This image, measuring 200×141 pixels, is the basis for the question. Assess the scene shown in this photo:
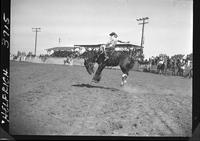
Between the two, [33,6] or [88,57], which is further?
[88,57]

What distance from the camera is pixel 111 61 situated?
3.96 metres

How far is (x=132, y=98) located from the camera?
3896 mm

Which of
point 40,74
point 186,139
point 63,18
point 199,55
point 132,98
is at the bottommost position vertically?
point 186,139

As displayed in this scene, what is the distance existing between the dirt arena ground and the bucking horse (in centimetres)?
7

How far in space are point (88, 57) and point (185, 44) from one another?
1340 mm

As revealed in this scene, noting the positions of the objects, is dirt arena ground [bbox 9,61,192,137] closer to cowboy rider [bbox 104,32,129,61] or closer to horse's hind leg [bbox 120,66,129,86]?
horse's hind leg [bbox 120,66,129,86]

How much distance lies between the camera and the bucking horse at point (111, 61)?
395cm

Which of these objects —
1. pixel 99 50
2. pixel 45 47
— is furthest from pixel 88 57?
pixel 45 47

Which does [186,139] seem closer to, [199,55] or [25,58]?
[199,55]

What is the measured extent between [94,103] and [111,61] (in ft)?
2.06

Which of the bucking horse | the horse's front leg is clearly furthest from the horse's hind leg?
the horse's front leg

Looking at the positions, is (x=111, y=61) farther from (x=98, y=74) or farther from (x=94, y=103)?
(x=94, y=103)

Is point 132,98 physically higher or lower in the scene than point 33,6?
lower

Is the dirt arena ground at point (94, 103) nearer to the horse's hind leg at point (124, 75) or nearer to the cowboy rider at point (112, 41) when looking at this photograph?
the horse's hind leg at point (124, 75)
